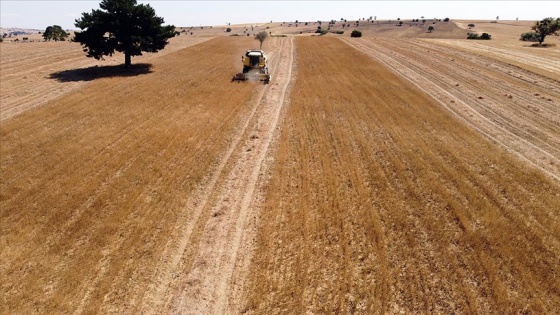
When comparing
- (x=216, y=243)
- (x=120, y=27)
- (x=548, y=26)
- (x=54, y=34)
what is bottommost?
(x=216, y=243)

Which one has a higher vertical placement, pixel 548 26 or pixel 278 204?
pixel 548 26

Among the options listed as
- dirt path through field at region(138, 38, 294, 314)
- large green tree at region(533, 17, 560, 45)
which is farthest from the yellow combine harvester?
large green tree at region(533, 17, 560, 45)

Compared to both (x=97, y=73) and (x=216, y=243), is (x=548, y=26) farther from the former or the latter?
(x=216, y=243)

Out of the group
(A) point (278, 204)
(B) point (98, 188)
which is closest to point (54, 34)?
(B) point (98, 188)

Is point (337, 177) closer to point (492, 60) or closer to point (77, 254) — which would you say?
point (77, 254)

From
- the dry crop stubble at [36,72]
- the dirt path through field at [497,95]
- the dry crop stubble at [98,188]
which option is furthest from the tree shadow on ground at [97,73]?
the dirt path through field at [497,95]

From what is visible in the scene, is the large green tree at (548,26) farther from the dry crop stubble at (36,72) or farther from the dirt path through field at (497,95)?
the dry crop stubble at (36,72)

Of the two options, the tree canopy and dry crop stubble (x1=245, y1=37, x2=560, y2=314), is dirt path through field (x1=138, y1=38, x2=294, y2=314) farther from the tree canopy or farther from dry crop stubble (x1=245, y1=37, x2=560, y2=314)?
the tree canopy

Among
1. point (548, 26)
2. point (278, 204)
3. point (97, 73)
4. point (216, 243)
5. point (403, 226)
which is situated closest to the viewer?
point (216, 243)
